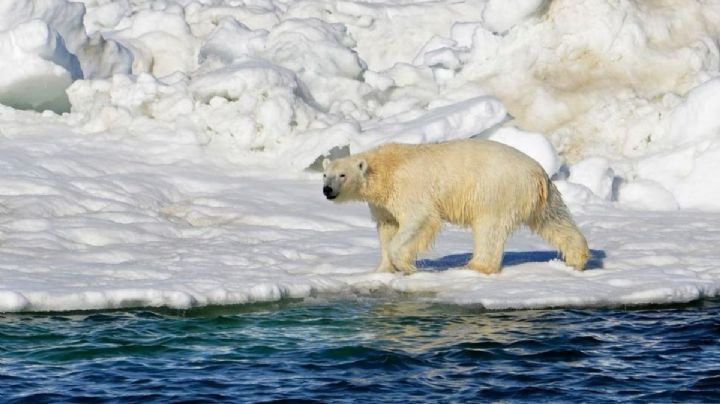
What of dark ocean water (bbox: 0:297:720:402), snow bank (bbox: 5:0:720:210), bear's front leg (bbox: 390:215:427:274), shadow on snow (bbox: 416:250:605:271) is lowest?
dark ocean water (bbox: 0:297:720:402)

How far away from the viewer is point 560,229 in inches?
491

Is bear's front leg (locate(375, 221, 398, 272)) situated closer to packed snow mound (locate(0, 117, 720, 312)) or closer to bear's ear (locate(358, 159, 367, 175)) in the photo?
packed snow mound (locate(0, 117, 720, 312))

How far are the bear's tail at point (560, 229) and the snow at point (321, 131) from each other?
0.54 ft

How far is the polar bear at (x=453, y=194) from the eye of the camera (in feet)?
39.6

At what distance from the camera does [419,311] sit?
11.0 m

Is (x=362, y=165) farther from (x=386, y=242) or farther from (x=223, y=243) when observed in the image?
(x=223, y=243)

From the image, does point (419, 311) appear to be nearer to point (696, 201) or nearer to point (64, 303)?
point (64, 303)

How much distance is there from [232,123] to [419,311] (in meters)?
7.96

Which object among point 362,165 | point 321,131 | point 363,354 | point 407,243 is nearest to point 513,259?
point 407,243

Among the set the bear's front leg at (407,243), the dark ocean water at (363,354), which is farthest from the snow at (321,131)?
the dark ocean water at (363,354)

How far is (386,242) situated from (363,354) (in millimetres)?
3161

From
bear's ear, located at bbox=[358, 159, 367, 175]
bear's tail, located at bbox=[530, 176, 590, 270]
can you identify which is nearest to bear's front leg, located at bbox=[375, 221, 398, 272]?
bear's ear, located at bbox=[358, 159, 367, 175]

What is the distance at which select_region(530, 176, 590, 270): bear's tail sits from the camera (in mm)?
12367

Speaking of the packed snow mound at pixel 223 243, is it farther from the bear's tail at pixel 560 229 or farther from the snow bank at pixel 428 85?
the snow bank at pixel 428 85
